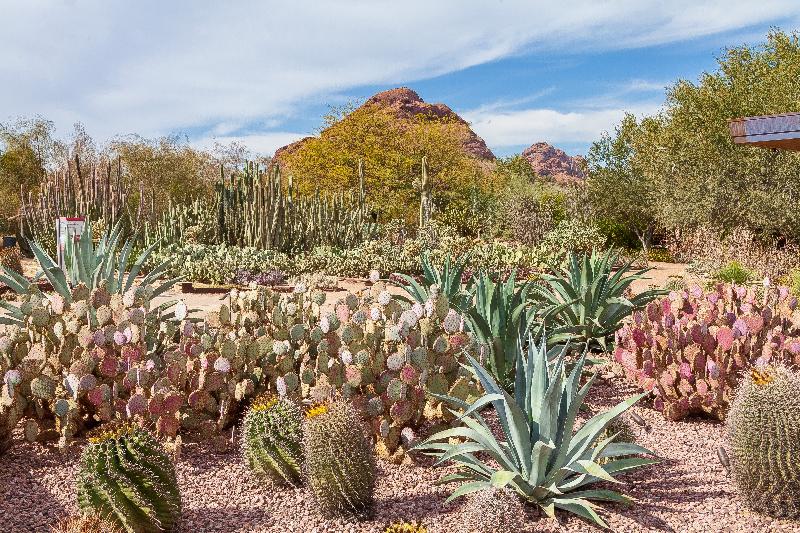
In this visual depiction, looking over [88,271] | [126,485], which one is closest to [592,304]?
[126,485]

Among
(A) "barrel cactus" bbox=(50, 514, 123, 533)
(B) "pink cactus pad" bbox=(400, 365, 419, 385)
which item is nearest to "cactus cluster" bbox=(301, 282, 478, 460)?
(B) "pink cactus pad" bbox=(400, 365, 419, 385)

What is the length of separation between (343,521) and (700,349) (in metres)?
2.69

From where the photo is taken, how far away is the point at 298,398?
161 inches

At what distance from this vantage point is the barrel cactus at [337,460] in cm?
307

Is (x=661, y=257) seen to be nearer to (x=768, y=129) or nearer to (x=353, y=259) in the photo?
(x=353, y=259)

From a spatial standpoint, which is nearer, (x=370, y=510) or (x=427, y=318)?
(x=370, y=510)

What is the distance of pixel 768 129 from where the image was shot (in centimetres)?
948

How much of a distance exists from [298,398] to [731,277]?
11.4 metres

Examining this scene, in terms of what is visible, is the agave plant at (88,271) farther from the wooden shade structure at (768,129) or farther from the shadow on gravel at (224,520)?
the wooden shade structure at (768,129)

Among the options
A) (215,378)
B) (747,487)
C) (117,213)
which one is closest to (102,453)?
(215,378)

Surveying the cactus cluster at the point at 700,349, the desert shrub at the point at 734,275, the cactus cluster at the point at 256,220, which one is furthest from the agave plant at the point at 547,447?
the cactus cluster at the point at 256,220

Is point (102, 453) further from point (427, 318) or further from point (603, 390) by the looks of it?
point (603, 390)

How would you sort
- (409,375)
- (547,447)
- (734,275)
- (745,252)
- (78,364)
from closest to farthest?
(547,447) → (409,375) → (78,364) → (734,275) → (745,252)

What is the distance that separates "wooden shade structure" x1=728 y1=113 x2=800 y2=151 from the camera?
9211 millimetres
